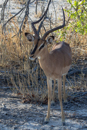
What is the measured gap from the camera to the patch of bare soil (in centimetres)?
432

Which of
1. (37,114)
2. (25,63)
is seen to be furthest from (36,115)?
(25,63)

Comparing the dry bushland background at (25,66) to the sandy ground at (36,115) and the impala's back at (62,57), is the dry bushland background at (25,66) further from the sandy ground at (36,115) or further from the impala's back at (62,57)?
the impala's back at (62,57)

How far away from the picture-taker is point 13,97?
18.7ft

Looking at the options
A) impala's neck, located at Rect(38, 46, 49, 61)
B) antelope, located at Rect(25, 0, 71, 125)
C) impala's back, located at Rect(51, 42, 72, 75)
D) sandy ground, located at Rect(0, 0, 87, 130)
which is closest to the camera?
antelope, located at Rect(25, 0, 71, 125)

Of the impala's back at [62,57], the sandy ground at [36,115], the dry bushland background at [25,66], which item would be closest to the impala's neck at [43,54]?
the impala's back at [62,57]

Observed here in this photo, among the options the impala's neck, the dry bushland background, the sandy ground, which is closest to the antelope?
the impala's neck

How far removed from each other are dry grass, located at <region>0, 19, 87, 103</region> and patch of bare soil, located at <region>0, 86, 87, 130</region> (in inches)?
19.3

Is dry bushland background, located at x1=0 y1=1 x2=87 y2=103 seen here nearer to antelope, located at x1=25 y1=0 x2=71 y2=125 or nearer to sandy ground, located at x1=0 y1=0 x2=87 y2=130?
sandy ground, located at x1=0 y1=0 x2=87 y2=130

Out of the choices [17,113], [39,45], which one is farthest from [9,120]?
[39,45]

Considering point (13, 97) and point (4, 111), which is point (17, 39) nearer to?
point (13, 97)

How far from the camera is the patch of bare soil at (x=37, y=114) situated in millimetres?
4324

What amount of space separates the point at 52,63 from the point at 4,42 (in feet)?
10.2

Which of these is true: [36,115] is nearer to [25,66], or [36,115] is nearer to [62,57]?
[62,57]

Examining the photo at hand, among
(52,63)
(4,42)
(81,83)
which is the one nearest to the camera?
(52,63)
